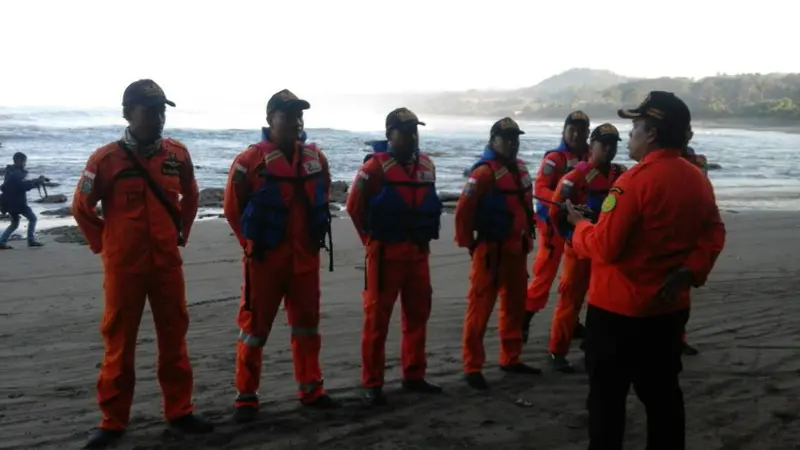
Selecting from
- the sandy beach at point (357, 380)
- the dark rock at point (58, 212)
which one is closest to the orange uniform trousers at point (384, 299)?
the sandy beach at point (357, 380)

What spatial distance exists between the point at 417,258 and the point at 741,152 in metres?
40.1

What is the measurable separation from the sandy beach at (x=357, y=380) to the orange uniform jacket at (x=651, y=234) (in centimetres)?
146

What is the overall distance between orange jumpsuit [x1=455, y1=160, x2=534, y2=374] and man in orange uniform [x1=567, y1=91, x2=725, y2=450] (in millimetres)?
2041

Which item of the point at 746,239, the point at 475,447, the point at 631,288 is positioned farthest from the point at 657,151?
the point at 746,239

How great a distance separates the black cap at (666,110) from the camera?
3.76 m

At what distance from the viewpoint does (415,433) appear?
5008mm

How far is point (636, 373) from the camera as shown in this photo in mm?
3824

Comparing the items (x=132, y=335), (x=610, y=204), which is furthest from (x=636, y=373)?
(x=132, y=335)

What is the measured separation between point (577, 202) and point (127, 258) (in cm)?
357

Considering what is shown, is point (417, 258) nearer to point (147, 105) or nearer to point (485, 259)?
point (485, 259)

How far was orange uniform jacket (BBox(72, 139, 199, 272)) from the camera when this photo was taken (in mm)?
4688

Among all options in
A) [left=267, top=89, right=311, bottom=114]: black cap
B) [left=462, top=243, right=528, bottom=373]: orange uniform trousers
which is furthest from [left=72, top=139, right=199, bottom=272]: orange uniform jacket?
[left=462, top=243, right=528, bottom=373]: orange uniform trousers

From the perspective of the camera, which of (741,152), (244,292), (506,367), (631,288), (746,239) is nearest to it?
(631,288)

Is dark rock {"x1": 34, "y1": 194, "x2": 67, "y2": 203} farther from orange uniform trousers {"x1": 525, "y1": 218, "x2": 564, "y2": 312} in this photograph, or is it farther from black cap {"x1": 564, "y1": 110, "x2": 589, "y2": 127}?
black cap {"x1": 564, "y1": 110, "x2": 589, "y2": 127}
